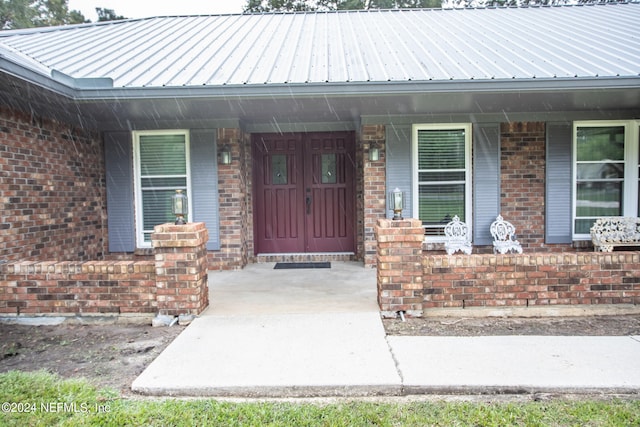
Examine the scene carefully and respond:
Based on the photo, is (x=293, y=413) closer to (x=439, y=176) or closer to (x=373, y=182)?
(x=373, y=182)

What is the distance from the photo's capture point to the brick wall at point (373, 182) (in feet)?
22.2

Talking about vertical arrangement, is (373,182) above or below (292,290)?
above

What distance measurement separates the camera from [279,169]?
25.2 feet

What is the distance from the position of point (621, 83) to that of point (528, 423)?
13.3 ft

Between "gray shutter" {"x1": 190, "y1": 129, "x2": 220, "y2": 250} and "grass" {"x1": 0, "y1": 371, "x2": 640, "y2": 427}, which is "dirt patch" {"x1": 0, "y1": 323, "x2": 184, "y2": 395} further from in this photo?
"gray shutter" {"x1": 190, "y1": 129, "x2": 220, "y2": 250}

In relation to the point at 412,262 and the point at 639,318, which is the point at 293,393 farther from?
the point at 639,318

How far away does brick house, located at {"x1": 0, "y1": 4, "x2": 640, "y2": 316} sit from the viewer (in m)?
5.02

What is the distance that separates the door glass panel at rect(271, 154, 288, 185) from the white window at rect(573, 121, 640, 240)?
4.60 m

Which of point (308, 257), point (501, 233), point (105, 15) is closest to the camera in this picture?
point (501, 233)

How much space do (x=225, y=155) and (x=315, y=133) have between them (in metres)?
1.67

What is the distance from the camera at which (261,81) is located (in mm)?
5035

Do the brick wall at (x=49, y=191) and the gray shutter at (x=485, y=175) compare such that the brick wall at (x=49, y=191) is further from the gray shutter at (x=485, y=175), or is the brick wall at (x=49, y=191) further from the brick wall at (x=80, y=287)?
the gray shutter at (x=485, y=175)

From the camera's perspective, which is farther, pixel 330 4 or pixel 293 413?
pixel 330 4

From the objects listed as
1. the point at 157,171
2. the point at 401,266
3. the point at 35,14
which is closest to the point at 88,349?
the point at 401,266
